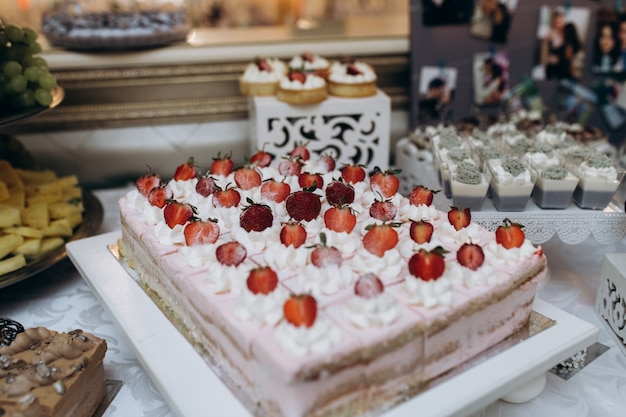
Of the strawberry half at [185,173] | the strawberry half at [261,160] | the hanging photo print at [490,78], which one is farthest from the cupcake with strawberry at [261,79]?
the hanging photo print at [490,78]

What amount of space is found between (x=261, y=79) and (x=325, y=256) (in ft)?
3.62

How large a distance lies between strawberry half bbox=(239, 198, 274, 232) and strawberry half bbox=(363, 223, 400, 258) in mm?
238

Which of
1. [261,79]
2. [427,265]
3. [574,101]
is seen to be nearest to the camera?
[427,265]

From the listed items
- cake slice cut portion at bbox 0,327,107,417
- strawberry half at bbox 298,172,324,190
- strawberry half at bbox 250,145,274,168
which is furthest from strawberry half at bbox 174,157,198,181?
cake slice cut portion at bbox 0,327,107,417

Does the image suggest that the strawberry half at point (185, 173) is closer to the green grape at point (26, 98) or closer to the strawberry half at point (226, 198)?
the strawberry half at point (226, 198)

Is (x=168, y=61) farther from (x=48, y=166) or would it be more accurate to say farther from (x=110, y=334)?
(x=110, y=334)

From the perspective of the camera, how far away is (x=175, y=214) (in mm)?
1443

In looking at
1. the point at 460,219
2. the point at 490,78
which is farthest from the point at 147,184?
the point at 490,78

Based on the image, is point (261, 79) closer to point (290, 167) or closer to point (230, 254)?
point (290, 167)

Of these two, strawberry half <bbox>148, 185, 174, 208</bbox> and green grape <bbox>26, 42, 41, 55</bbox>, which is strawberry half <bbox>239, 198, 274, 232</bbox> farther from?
green grape <bbox>26, 42, 41, 55</bbox>

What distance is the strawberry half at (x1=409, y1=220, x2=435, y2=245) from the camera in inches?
52.9

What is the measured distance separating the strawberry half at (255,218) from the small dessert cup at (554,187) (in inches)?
29.6

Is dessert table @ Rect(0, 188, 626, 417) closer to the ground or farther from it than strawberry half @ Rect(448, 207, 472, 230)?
closer to the ground

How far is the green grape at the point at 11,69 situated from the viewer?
1653mm
